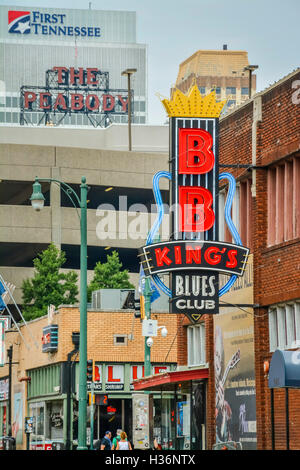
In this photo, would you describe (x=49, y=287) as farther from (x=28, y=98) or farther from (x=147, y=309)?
(x=28, y=98)

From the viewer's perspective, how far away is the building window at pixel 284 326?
100 feet

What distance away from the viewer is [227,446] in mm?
29547

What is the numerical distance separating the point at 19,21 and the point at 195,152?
155 meters

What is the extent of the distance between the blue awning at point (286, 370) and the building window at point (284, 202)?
5.04 meters

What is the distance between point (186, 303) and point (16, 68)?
505 ft

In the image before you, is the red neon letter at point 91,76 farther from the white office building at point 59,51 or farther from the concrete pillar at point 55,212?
the concrete pillar at point 55,212

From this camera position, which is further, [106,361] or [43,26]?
[43,26]

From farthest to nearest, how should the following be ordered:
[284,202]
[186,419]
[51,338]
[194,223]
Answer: [51,338] < [186,419] < [194,223] < [284,202]

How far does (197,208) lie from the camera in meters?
33.7

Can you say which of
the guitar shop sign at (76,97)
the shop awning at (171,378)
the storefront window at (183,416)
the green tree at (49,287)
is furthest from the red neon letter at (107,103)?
the shop awning at (171,378)

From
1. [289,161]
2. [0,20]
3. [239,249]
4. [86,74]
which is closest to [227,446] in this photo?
[239,249]

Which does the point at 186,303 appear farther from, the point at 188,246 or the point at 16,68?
the point at 16,68

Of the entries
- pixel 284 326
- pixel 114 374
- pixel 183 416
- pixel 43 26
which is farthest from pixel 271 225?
pixel 43 26

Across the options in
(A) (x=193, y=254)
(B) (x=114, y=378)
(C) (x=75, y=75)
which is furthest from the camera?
(C) (x=75, y=75)
